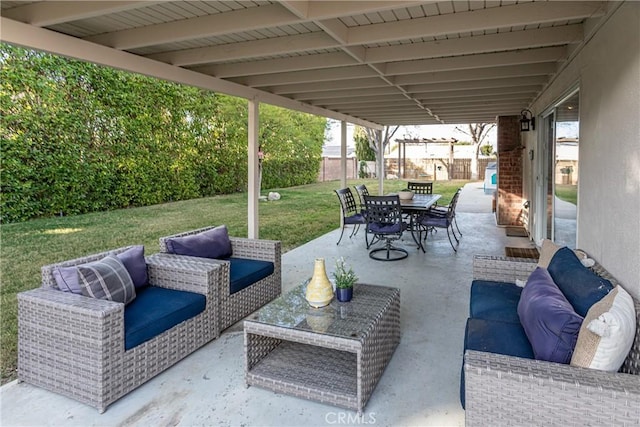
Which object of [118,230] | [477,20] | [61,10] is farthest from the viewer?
[118,230]

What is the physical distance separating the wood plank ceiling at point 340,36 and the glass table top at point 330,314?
1.87 metres

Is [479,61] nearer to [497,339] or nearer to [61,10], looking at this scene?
[497,339]

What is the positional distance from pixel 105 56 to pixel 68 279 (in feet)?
6.24

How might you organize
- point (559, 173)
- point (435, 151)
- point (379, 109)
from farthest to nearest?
point (435, 151) < point (379, 109) < point (559, 173)

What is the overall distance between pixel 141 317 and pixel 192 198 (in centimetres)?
879

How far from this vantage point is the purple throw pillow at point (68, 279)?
2537mm

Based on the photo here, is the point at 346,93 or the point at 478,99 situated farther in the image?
the point at 478,99

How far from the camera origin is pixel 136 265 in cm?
303

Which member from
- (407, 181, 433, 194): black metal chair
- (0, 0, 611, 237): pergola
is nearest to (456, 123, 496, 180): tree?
(407, 181, 433, 194): black metal chair

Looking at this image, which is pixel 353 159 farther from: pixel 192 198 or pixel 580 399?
pixel 580 399

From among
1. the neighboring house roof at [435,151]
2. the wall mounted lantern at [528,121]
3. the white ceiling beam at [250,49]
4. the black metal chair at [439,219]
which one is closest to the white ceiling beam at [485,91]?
the wall mounted lantern at [528,121]

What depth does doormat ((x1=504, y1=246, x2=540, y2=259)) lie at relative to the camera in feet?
18.7

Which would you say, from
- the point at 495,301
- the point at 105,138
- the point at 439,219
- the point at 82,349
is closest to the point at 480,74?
the point at 439,219

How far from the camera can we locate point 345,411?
2.29 meters
